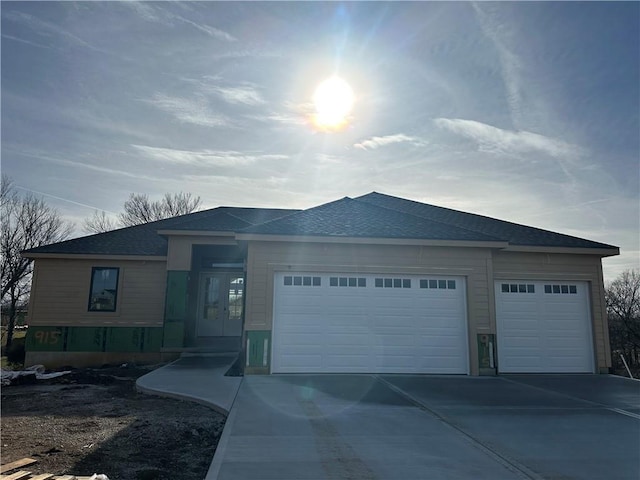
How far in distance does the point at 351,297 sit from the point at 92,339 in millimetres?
9519

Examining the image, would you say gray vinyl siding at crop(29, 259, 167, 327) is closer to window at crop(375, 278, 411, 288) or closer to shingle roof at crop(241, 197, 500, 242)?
shingle roof at crop(241, 197, 500, 242)

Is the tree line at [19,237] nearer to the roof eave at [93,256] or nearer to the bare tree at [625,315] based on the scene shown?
the roof eave at [93,256]

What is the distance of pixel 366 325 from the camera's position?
11172 mm

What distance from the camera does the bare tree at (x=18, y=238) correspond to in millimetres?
24094

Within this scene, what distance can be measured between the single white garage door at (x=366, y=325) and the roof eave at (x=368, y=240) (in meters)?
0.87

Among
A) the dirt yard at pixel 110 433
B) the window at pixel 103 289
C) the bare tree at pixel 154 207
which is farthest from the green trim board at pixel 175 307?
the bare tree at pixel 154 207

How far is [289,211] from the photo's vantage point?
20391 millimetres

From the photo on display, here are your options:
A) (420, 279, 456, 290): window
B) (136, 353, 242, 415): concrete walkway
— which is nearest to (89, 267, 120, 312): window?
(136, 353, 242, 415): concrete walkway

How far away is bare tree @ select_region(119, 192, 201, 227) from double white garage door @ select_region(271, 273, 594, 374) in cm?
2688

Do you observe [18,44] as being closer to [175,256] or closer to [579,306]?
[175,256]

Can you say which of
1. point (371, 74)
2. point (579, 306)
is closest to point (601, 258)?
point (579, 306)

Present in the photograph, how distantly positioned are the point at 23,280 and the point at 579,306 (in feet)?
89.6

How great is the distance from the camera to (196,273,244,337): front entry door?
55.2 feet

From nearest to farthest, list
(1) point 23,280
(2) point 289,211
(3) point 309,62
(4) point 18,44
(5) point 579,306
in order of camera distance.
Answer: (4) point 18,44 < (3) point 309,62 < (5) point 579,306 < (2) point 289,211 < (1) point 23,280
